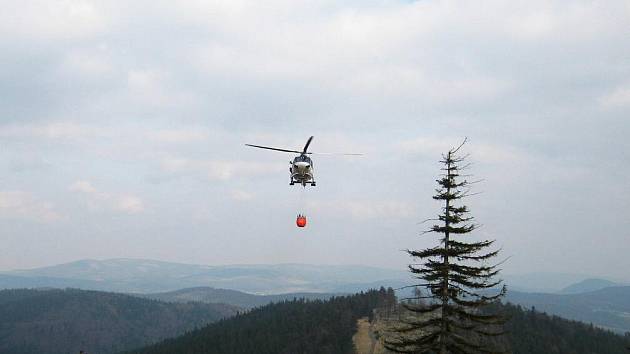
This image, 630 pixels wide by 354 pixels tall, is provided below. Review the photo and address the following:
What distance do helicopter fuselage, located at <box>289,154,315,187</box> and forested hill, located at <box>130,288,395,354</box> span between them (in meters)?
108

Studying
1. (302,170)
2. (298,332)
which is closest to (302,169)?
(302,170)

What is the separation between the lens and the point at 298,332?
16725 centimetres

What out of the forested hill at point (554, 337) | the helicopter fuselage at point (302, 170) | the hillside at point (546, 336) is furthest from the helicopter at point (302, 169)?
the forested hill at point (554, 337)

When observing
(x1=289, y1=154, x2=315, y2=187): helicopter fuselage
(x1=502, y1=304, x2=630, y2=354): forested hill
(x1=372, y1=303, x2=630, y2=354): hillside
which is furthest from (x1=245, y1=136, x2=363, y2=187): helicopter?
(x1=502, y1=304, x2=630, y2=354): forested hill

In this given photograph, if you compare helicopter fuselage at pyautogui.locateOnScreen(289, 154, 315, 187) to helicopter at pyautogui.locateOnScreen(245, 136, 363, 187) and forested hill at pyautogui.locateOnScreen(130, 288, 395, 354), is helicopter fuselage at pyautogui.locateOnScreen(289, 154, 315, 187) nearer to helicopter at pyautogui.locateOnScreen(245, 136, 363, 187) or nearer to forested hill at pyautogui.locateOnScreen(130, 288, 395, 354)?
helicopter at pyautogui.locateOnScreen(245, 136, 363, 187)

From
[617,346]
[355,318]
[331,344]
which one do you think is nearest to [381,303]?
[355,318]

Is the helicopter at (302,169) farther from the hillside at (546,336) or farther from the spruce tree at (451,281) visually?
the hillside at (546,336)

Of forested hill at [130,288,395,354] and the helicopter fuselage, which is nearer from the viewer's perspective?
the helicopter fuselage

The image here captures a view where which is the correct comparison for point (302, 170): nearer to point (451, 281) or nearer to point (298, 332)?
point (451, 281)

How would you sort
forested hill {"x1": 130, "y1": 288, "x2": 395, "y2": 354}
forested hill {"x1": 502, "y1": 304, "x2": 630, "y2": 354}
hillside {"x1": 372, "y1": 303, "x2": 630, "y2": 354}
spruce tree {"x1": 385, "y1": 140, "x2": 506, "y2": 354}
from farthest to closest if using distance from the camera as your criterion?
forested hill {"x1": 130, "y1": 288, "x2": 395, "y2": 354} < forested hill {"x1": 502, "y1": 304, "x2": 630, "y2": 354} < hillside {"x1": 372, "y1": 303, "x2": 630, "y2": 354} < spruce tree {"x1": 385, "y1": 140, "x2": 506, "y2": 354}

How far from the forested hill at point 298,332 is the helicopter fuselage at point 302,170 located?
354 ft

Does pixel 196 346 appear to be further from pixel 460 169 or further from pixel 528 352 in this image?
pixel 460 169

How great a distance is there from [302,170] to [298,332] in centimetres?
13714

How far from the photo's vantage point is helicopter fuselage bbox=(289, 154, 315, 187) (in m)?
39.5
